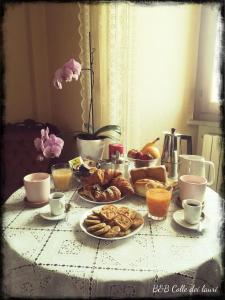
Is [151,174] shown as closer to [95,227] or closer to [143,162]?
[143,162]

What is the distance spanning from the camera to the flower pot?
1511 mm

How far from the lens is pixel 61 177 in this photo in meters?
1.16

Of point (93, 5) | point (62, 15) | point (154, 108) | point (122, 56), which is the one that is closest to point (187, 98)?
point (154, 108)

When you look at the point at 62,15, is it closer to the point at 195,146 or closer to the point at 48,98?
the point at 48,98

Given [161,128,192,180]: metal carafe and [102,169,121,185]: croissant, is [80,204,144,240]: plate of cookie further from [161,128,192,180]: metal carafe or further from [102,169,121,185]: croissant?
[161,128,192,180]: metal carafe

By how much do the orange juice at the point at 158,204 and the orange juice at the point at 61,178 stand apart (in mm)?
371

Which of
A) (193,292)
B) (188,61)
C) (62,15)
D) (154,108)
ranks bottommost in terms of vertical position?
(193,292)

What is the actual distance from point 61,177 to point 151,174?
1.14 feet

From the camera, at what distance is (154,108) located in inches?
81.7

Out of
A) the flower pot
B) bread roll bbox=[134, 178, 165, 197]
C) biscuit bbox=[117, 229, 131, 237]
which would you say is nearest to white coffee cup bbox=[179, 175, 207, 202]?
bread roll bbox=[134, 178, 165, 197]

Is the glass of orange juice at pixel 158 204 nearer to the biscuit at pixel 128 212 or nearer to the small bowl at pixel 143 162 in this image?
the biscuit at pixel 128 212

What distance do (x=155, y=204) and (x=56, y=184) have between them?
43cm

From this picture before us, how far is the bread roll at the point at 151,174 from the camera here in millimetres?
1143

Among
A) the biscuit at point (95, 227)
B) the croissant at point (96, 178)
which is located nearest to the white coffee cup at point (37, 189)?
the croissant at point (96, 178)
